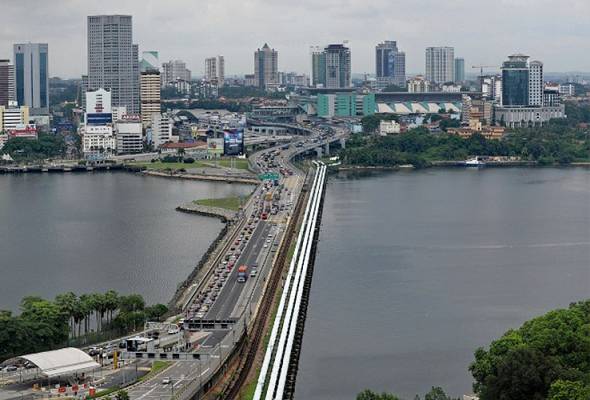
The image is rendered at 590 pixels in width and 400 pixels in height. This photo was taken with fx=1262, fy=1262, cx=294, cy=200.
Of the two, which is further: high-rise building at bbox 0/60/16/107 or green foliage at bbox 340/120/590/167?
high-rise building at bbox 0/60/16/107

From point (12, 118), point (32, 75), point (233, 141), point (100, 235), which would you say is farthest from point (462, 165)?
point (32, 75)

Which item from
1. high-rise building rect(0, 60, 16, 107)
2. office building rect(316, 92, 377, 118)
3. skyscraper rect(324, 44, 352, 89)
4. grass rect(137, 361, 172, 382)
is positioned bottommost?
grass rect(137, 361, 172, 382)

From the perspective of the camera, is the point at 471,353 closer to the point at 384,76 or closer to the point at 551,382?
the point at 551,382

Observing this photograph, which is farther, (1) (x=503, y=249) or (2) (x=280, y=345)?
(1) (x=503, y=249)

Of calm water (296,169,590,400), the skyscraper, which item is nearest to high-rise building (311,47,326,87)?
the skyscraper

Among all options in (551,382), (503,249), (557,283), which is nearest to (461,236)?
(503,249)

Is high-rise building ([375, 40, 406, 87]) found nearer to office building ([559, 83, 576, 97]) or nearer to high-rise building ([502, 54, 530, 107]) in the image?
office building ([559, 83, 576, 97])
